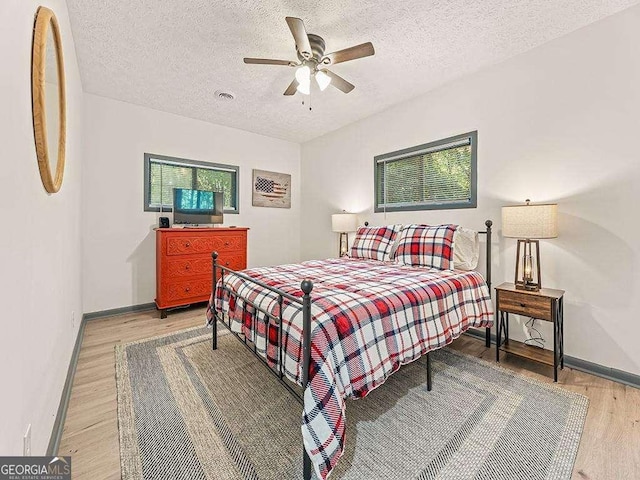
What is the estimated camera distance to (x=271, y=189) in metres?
5.17

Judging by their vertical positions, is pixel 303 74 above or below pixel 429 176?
above

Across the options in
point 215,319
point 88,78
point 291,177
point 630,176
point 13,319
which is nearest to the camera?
point 13,319

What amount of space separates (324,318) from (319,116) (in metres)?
3.51

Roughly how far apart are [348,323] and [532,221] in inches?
71.6

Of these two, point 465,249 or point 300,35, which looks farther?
point 465,249

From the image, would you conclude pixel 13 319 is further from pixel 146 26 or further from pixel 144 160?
pixel 144 160

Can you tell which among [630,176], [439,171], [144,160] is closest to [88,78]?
[144,160]

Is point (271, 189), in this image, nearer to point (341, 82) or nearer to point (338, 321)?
point (341, 82)

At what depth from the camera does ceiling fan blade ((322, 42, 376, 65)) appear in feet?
6.97

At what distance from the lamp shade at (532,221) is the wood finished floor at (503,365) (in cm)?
111

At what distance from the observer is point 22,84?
1.08 metres

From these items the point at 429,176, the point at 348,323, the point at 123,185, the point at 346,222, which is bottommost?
the point at 348,323

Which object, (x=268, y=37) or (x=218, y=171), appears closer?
(x=268, y=37)

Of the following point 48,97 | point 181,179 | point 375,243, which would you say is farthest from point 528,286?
point 181,179
